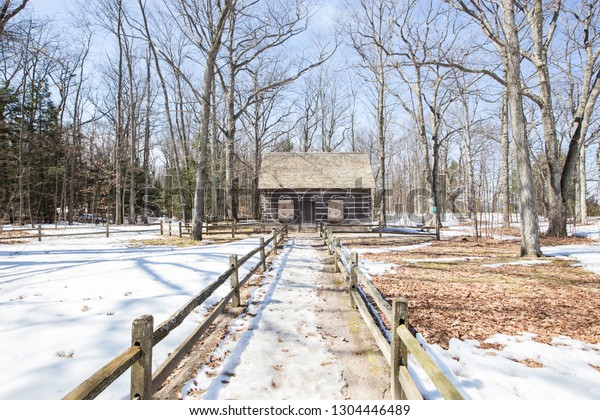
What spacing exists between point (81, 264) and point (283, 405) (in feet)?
30.8

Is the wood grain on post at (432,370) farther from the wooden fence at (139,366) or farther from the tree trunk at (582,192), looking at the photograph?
the tree trunk at (582,192)

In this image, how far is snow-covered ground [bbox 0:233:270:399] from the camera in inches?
135

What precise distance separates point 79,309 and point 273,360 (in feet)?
12.5

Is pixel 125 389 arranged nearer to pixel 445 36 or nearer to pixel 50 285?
pixel 50 285

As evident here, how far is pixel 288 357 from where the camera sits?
409 cm

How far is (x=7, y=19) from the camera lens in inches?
441

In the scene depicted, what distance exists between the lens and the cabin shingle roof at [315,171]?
2458 cm

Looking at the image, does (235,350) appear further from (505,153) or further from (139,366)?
(505,153)

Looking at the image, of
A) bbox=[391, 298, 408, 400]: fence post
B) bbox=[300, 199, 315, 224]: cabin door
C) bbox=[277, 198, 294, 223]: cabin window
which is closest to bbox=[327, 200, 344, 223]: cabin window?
bbox=[300, 199, 315, 224]: cabin door

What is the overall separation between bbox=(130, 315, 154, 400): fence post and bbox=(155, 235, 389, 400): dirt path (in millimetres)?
629

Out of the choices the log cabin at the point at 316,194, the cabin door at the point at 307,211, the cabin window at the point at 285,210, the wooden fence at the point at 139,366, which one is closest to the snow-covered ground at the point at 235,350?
the wooden fence at the point at 139,366

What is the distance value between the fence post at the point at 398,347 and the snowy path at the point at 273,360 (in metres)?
0.60

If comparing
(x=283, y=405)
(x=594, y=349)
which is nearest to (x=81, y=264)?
(x=283, y=405)

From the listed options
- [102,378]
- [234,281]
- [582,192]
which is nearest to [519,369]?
[102,378]
